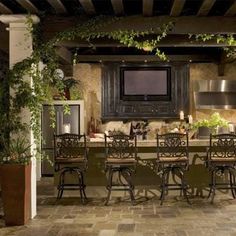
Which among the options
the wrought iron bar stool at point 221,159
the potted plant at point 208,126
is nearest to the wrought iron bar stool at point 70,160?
the wrought iron bar stool at point 221,159

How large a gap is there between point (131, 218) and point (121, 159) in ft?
3.43

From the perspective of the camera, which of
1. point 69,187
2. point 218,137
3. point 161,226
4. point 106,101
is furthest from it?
point 106,101

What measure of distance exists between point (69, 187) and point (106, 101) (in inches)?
120

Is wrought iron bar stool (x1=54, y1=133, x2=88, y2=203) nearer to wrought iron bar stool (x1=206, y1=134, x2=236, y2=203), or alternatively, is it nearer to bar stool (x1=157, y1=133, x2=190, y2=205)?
bar stool (x1=157, y1=133, x2=190, y2=205)

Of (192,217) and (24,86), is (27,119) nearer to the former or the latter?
(24,86)

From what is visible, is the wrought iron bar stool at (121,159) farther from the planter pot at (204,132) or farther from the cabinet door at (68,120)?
the cabinet door at (68,120)

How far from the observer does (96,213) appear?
247 inches

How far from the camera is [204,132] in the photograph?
7617 millimetres

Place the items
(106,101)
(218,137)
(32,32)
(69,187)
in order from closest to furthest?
1. (32,32)
2. (218,137)
3. (69,187)
4. (106,101)

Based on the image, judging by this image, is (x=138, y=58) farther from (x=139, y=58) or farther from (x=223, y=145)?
(x=223, y=145)

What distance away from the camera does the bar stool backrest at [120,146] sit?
22.0 feet

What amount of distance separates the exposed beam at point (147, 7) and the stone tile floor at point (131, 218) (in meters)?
2.64

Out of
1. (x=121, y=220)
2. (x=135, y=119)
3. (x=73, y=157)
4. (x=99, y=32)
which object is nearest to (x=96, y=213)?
(x=121, y=220)

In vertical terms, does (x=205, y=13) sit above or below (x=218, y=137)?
above
